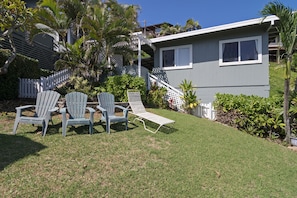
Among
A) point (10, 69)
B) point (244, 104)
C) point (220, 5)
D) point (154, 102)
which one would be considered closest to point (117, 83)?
point (154, 102)

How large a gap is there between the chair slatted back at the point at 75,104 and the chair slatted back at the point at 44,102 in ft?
1.21

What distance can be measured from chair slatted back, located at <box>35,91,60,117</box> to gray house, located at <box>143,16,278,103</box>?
29.6 ft

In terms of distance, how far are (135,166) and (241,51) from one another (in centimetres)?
1023

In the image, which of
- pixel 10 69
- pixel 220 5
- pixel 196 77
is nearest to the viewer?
pixel 10 69

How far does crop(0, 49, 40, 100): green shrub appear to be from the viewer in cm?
895

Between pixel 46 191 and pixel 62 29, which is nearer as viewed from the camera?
pixel 46 191

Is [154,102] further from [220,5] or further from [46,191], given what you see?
[220,5]

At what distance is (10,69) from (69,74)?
122 inches

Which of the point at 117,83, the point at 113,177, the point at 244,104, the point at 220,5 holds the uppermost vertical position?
the point at 220,5

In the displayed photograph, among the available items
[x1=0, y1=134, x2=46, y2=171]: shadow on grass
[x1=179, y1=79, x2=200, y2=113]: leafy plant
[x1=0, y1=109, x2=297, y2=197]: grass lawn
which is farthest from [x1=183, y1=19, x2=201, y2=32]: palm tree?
[x1=0, y1=134, x2=46, y2=171]: shadow on grass

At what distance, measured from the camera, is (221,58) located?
12570 millimetres

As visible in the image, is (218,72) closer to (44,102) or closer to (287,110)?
(287,110)

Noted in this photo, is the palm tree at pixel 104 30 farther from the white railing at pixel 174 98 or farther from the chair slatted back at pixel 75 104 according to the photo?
the chair slatted back at pixel 75 104

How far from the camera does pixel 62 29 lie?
10930 millimetres
